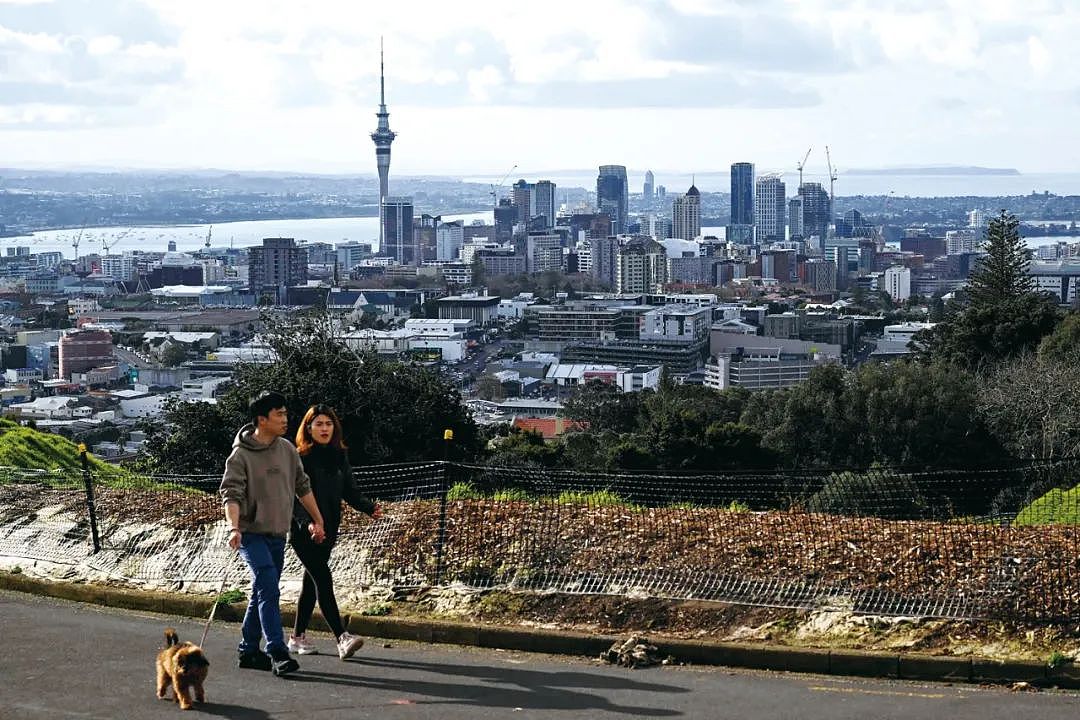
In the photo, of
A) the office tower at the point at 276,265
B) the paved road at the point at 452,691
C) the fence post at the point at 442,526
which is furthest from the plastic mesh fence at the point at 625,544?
the office tower at the point at 276,265

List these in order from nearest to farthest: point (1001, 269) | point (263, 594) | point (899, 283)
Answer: point (263, 594)
point (1001, 269)
point (899, 283)

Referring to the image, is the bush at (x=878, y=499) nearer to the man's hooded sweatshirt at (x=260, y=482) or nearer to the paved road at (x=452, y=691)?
the paved road at (x=452, y=691)

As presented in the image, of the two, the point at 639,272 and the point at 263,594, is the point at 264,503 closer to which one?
the point at 263,594

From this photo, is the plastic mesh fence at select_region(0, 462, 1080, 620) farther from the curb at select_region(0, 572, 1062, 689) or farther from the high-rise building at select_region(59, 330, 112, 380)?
the high-rise building at select_region(59, 330, 112, 380)

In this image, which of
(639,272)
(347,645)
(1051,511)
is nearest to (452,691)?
(347,645)

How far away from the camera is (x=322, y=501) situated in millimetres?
6242

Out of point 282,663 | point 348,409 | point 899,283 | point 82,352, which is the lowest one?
point 82,352

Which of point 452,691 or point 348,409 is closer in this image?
point 452,691

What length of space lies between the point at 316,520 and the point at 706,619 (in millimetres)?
1537

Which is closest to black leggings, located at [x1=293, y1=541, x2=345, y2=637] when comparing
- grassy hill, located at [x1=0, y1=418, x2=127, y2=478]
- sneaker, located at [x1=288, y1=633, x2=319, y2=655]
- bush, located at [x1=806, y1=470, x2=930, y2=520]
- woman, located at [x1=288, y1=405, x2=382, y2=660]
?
woman, located at [x1=288, y1=405, x2=382, y2=660]

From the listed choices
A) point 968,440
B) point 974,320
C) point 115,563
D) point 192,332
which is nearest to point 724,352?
point 192,332

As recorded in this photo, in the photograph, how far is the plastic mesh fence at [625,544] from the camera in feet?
21.8

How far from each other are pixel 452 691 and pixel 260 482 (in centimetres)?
98

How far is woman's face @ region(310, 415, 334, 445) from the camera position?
6211mm
